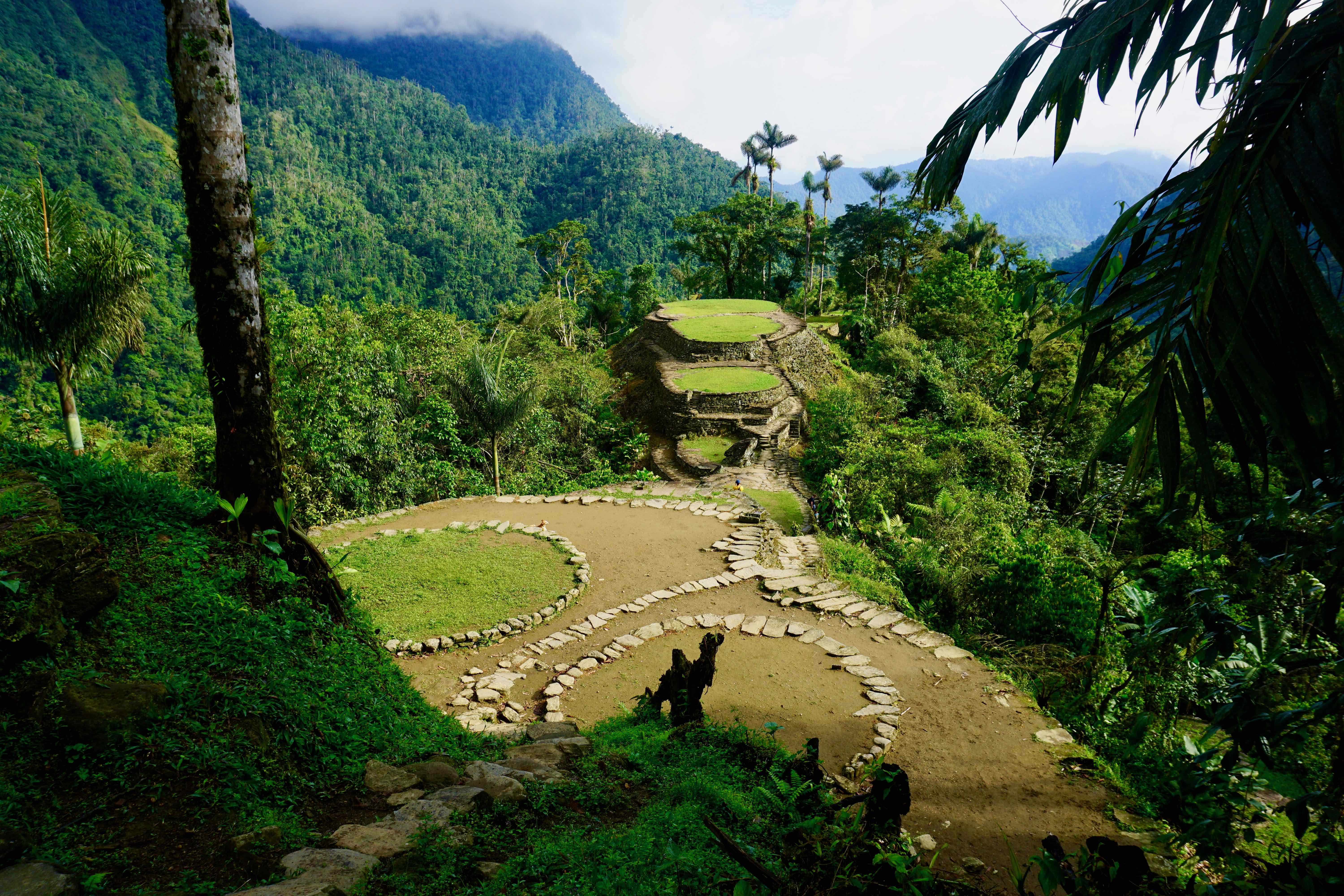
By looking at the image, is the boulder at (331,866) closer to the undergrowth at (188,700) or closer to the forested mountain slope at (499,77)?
the undergrowth at (188,700)

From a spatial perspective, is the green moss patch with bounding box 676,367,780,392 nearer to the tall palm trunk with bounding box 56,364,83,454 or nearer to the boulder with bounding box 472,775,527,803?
the tall palm trunk with bounding box 56,364,83,454

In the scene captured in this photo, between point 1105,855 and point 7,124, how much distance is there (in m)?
59.6

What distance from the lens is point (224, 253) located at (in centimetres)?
332

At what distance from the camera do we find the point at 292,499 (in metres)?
3.89

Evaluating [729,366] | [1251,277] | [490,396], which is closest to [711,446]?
[729,366]

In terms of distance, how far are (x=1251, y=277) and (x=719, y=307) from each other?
24.9 metres

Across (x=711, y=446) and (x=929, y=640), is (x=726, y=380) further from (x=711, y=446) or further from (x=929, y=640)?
(x=929, y=640)

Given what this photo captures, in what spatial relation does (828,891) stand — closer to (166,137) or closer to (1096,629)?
(1096,629)

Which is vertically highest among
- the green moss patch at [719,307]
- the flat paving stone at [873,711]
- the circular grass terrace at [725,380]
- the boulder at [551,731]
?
the green moss patch at [719,307]

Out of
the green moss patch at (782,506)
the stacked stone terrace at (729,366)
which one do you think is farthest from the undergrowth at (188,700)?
the stacked stone terrace at (729,366)

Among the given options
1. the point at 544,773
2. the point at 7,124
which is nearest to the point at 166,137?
the point at 7,124

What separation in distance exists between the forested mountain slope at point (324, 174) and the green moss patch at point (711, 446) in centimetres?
915

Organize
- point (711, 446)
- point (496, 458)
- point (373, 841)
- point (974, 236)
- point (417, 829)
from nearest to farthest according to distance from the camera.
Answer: point (373, 841) → point (417, 829) → point (496, 458) → point (711, 446) → point (974, 236)

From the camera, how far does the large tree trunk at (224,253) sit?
3174 mm
